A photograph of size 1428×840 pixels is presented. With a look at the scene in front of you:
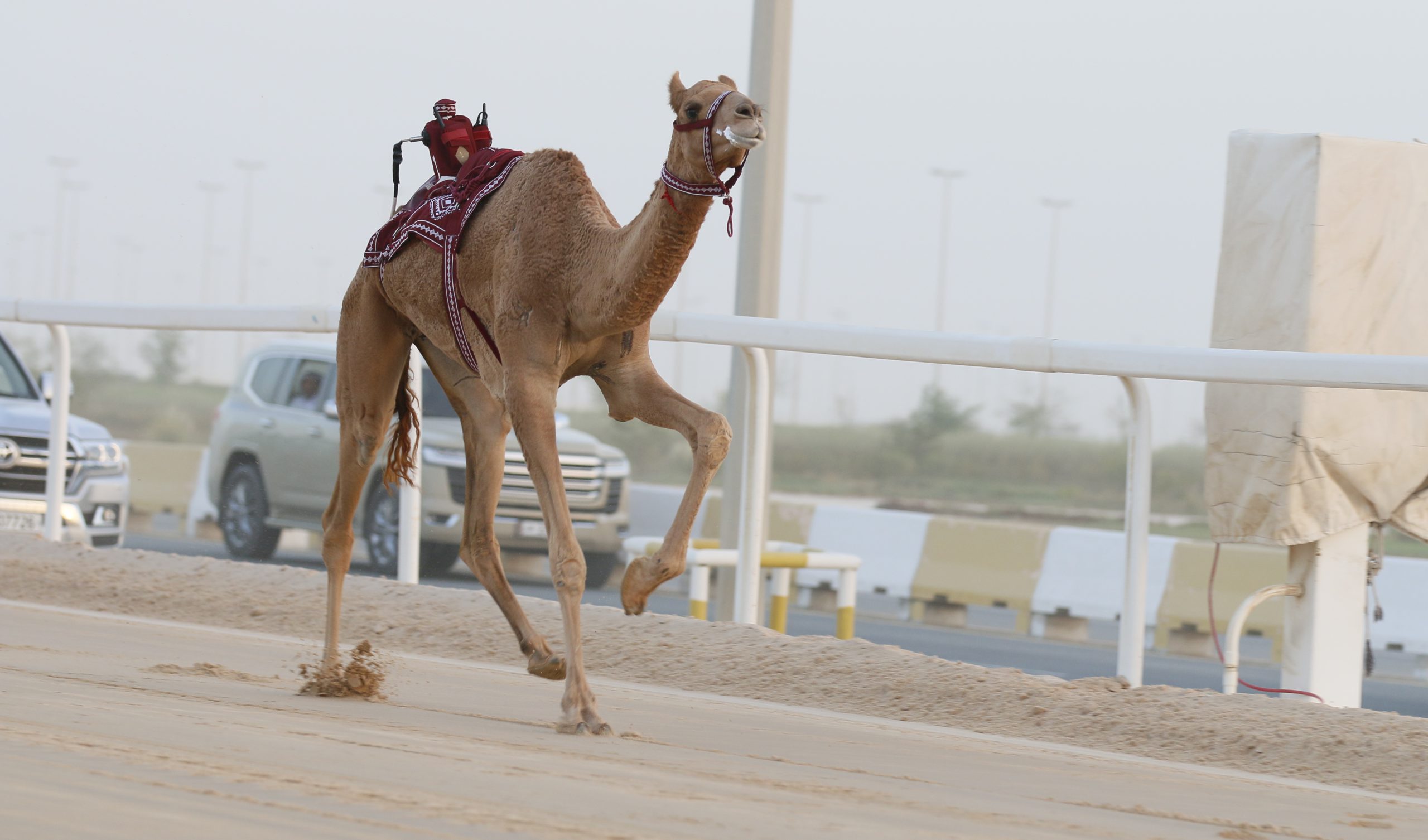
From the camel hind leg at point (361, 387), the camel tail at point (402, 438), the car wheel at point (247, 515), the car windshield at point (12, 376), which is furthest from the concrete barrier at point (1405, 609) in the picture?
the car windshield at point (12, 376)

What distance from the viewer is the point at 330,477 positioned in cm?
1669

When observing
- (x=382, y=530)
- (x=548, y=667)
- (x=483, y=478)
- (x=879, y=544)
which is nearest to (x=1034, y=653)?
(x=879, y=544)

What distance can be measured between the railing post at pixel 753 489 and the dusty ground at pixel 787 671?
0.27 metres

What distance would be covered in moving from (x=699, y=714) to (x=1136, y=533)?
5.73 feet

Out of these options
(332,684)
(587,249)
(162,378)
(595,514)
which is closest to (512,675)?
(332,684)

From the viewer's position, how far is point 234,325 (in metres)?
9.04

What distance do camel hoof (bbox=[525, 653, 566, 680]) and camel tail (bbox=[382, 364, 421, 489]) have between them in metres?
1.30

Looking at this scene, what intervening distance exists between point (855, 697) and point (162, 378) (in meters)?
65.3

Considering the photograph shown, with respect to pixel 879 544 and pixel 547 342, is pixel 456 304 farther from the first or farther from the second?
pixel 879 544

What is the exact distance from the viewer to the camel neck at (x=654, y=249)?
5.17 metres

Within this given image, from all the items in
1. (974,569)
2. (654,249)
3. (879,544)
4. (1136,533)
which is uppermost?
(654,249)

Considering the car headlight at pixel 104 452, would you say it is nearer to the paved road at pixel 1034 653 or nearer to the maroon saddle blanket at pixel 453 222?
the paved road at pixel 1034 653

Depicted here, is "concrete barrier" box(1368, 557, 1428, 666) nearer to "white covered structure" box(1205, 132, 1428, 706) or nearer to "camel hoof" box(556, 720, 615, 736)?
"white covered structure" box(1205, 132, 1428, 706)

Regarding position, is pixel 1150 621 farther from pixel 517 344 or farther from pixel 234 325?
pixel 517 344
